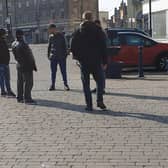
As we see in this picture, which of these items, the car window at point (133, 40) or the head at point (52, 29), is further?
the car window at point (133, 40)

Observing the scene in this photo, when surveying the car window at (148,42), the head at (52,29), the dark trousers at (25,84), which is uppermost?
the head at (52,29)

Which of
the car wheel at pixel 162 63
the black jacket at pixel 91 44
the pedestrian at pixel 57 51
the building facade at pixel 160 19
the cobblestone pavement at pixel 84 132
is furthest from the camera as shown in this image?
the building facade at pixel 160 19

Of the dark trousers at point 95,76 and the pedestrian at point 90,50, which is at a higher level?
the pedestrian at point 90,50

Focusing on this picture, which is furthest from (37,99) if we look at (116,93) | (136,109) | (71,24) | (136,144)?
(71,24)

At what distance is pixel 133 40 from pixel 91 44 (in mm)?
9780

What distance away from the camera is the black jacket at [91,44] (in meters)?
10.4

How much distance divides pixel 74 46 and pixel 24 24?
100552 millimetres

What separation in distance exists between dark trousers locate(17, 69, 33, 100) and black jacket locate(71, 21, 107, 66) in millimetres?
1906

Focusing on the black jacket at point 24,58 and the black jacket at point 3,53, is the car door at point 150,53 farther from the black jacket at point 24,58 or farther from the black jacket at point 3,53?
the black jacket at point 24,58

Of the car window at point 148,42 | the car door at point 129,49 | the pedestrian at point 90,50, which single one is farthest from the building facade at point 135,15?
the pedestrian at point 90,50

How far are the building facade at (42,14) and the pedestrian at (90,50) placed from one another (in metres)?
93.2

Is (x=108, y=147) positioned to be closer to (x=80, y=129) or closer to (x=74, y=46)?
(x=80, y=129)

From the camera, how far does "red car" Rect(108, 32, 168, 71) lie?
19.7m

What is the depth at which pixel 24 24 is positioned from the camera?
110 meters
